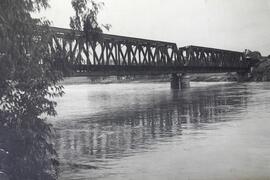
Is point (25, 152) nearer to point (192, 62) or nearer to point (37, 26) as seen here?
point (37, 26)

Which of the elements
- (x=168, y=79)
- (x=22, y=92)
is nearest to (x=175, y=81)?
(x=168, y=79)

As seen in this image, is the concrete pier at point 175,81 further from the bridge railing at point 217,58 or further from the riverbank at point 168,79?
the riverbank at point 168,79

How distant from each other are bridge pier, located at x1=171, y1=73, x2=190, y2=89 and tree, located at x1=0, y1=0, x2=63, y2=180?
6632 cm

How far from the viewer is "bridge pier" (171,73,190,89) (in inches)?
2945

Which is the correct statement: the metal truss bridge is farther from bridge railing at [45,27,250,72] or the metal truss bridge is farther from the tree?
the tree

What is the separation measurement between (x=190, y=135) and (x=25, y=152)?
11312 millimetres

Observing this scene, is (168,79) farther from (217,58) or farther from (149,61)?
(149,61)

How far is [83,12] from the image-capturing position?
36.2ft

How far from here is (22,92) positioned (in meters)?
8.23

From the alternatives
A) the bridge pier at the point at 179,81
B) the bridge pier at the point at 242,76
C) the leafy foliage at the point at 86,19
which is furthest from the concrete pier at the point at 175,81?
the leafy foliage at the point at 86,19

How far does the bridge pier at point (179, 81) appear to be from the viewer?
74.8m

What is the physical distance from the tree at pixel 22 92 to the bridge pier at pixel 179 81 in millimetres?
66321

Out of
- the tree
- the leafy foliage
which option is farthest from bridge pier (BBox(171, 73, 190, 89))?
the tree

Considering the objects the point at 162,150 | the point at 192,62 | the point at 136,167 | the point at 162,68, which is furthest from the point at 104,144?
the point at 192,62
